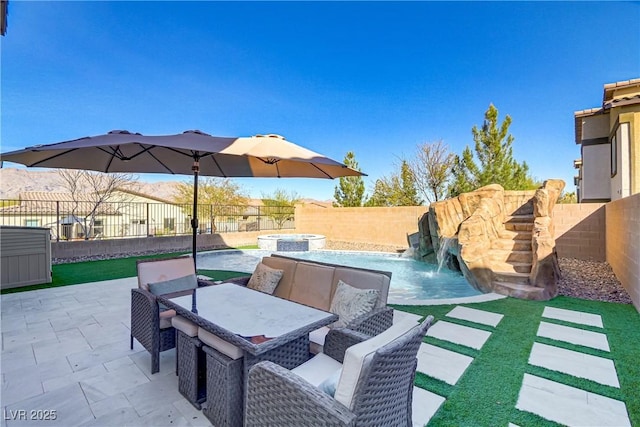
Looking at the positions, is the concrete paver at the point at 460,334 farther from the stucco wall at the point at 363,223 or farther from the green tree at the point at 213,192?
the green tree at the point at 213,192

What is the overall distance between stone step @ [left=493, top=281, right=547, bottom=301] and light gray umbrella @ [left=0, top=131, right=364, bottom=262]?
12.6 ft

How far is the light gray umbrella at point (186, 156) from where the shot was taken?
3.34m

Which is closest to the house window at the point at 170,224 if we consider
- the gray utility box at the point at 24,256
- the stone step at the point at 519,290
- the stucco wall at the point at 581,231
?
the gray utility box at the point at 24,256

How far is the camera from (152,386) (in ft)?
9.00

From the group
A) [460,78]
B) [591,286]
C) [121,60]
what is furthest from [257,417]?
[460,78]

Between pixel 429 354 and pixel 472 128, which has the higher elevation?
pixel 472 128

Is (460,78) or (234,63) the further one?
(460,78)

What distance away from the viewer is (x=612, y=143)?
1075cm

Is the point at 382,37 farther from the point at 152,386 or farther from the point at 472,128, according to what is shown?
the point at 152,386

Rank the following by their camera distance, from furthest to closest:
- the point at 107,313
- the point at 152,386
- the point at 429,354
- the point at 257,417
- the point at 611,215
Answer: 1. the point at 611,215
2. the point at 107,313
3. the point at 429,354
4. the point at 152,386
5. the point at 257,417

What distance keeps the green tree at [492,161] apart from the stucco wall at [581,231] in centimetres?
765

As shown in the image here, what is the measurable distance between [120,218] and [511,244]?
14830 millimetres

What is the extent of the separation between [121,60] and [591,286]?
1544cm

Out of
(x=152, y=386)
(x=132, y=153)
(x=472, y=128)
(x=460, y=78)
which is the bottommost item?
(x=152, y=386)
